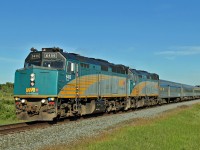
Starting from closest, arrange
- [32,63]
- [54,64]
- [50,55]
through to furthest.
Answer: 1. [54,64]
2. [50,55]
3. [32,63]

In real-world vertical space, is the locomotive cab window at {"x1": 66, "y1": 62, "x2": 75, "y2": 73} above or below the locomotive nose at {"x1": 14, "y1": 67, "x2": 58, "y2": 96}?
above

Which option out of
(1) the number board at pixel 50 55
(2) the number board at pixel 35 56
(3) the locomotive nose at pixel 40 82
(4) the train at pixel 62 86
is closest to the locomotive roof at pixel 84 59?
(4) the train at pixel 62 86

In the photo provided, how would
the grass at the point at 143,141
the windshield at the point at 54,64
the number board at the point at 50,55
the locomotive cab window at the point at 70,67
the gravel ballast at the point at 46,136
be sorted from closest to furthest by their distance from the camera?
the grass at the point at 143,141, the gravel ballast at the point at 46,136, the windshield at the point at 54,64, the number board at the point at 50,55, the locomotive cab window at the point at 70,67

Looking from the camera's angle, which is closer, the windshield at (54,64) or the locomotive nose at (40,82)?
the locomotive nose at (40,82)

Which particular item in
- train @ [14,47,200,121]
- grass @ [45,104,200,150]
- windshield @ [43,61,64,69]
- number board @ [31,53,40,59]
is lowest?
grass @ [45,104,200,150]

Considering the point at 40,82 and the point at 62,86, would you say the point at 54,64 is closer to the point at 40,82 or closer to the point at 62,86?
the point at 62,86

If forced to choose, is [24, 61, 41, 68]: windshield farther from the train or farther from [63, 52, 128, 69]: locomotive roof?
[63, 52, 128, 69]: locomotive roof

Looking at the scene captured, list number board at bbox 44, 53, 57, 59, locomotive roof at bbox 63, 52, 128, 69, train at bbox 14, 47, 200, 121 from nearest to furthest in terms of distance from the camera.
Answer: train at bbox 14, 47, 200, 121 < number board at bbox 44, 53, 57, 59 < locomotive roof at bbox 63, 52, 128, 69

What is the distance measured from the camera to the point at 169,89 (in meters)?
48.5

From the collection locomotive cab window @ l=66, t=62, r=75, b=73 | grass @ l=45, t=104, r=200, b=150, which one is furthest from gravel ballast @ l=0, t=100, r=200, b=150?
locomotive cab window @ l=66, t=62, r=75, b=73

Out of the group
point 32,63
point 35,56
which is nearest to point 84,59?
point 35,56

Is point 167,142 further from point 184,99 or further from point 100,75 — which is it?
point 184,99

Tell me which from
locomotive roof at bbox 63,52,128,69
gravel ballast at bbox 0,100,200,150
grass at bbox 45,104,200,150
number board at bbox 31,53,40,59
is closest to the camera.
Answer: grass at bbox 45,104,200,150

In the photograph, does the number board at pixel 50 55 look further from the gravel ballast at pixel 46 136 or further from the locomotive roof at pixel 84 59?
the gravel ballast at pixel 46 136
